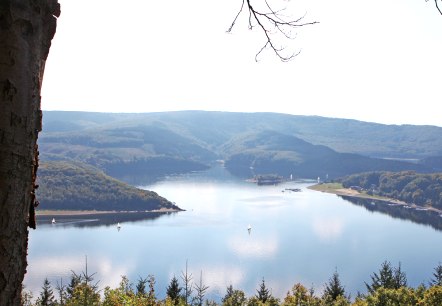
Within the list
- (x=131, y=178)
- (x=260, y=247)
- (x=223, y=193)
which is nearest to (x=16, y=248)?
(x=260, y=247)

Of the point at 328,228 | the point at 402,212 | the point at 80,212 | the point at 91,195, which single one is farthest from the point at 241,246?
the point at 402,212

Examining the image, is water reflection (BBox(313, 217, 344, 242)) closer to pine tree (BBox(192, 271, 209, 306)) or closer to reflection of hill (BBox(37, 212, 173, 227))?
reflection of hill (BBox(37, 212, 173, 227))

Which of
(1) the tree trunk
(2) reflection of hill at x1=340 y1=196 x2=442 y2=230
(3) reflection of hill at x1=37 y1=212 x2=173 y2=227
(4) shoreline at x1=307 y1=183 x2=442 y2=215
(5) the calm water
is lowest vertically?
(3) reflection of hill at x1=37 y1=212 x2=173 y2=227

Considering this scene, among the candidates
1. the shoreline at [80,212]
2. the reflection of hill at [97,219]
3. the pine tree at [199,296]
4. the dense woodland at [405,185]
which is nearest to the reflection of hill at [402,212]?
the dense woodland at [405,185]

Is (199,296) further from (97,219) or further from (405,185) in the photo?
(405,185)

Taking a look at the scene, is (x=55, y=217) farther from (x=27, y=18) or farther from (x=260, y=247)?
(x=27, y=18)

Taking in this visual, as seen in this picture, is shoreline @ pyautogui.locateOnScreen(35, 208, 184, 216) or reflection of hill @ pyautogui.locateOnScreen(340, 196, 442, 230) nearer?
reflection of hill @ pyautogui.locateOnScreen(340, 196, 442, 230)

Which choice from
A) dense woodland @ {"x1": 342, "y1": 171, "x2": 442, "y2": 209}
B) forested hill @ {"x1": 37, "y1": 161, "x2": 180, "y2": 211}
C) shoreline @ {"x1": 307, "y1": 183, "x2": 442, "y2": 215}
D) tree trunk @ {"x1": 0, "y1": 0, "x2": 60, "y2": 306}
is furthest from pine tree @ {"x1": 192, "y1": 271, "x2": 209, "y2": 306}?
dense woodland @ {"x1": 342, "y1": 171, "x2": 442, "y2": 209}
